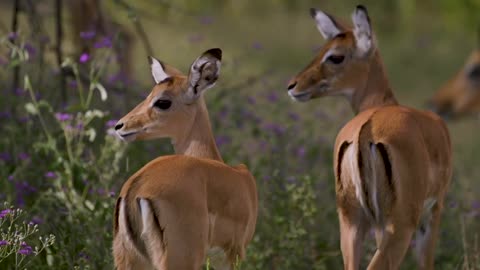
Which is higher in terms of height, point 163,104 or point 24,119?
point 163,104

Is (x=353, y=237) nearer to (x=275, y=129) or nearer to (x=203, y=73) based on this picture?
(x=203, y=73)

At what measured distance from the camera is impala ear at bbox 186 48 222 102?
221 inches

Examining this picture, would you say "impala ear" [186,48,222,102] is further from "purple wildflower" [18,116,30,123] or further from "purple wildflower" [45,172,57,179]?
"purple wildflower" [18,116,30,123]

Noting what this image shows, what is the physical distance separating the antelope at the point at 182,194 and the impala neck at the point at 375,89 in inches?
39.4

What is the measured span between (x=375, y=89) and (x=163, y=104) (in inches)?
49.7

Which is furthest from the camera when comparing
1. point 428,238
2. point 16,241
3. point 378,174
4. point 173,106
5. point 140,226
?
point 428,238

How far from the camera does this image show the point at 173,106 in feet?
18.7

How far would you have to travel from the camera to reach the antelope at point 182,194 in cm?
492

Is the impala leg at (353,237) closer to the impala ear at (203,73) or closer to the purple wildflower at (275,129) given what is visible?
the impala ear at (203,73)

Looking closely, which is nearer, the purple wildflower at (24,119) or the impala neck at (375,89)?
the impala neck at (375,89)

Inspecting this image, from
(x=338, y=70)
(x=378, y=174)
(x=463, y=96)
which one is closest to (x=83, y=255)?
(x=378, y=174)

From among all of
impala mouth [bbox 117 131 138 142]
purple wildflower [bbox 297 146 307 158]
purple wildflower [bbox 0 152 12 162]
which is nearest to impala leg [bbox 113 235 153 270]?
impala mouth [bbox 117 131 138 142]

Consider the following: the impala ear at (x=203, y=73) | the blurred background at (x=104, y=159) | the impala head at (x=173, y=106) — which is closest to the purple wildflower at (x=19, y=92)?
the blurred background at (x=104, y=159)

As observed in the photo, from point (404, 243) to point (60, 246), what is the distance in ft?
5.50
